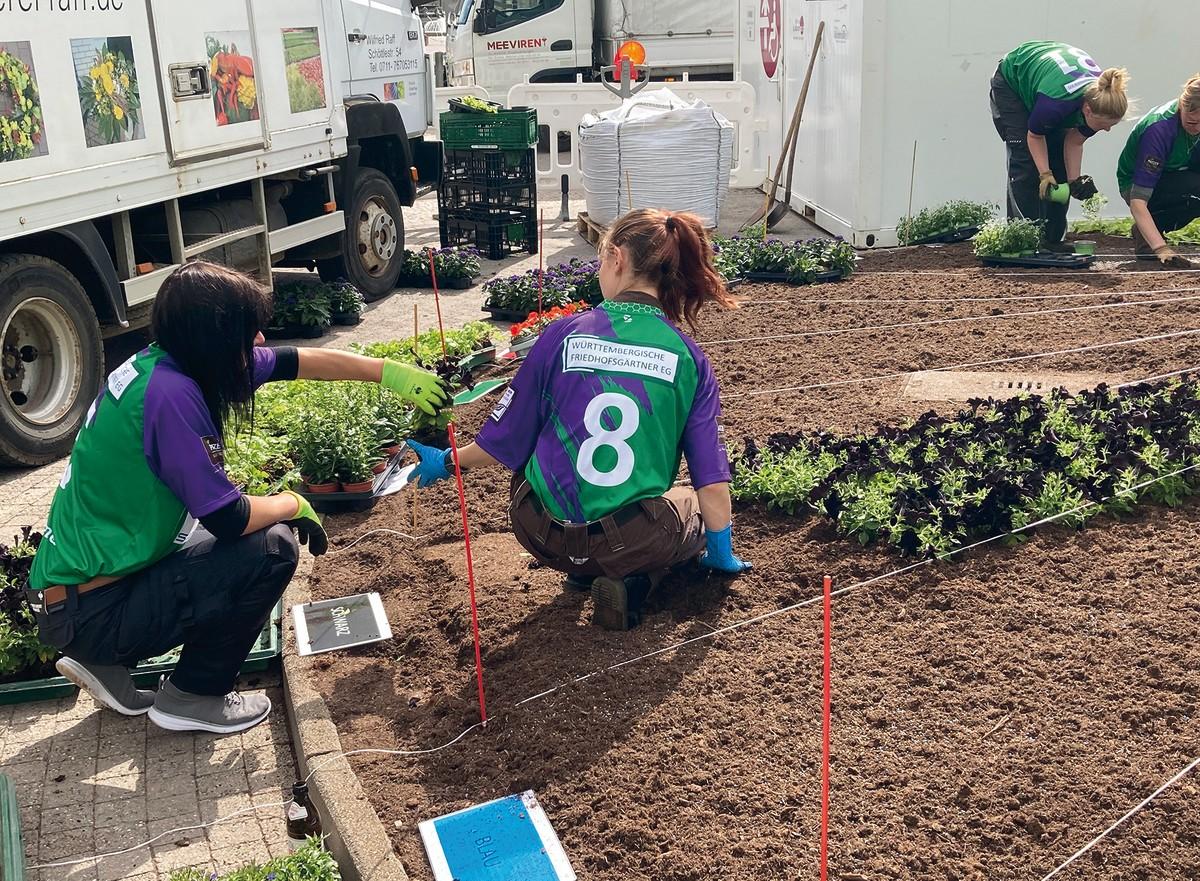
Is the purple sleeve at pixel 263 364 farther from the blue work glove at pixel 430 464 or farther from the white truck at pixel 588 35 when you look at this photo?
the white truck at pixel 588 35

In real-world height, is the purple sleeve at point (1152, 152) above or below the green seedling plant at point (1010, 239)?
above

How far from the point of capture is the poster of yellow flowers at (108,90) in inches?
259

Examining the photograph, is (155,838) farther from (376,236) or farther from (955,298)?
(376,236)

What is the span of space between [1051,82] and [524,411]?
6.37 m

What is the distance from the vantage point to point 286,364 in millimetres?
4242

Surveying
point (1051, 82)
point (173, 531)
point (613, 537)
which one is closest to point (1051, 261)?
point (1051, 82)

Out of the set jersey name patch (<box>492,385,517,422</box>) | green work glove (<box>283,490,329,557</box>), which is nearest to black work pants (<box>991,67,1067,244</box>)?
jersey name patch (<box>492,385,517,422</box>)

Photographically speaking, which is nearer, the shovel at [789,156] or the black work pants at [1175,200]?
the black work pants at [1175,200]

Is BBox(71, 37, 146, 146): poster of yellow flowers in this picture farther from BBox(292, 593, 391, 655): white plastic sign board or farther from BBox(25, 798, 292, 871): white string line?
BBox(25, 798, 292, 871): white string line

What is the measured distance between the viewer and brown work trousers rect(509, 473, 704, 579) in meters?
3.96

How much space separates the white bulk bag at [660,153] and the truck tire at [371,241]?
216 cm

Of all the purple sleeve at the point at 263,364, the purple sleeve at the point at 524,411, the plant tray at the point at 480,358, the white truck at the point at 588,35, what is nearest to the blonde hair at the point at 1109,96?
the plant tray at the point at 480,358

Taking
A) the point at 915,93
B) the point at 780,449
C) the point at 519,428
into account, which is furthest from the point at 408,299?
the point at 519,428

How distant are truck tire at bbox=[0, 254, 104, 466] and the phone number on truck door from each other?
1.21 m
